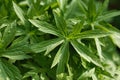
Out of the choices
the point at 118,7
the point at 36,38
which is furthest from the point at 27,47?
the point at 118,7

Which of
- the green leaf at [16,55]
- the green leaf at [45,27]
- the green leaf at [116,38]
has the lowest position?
the green leaf at [116,38]

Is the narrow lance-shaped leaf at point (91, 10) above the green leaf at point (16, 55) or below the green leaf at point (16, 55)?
above

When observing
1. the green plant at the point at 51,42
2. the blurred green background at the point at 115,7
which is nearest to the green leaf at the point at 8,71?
the green plant at the point at 51,42

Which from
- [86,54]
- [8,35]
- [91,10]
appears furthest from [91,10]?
[8,35]

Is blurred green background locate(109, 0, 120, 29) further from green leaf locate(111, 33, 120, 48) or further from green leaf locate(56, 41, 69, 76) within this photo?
green leaf locate(56, 41, 69, 76)

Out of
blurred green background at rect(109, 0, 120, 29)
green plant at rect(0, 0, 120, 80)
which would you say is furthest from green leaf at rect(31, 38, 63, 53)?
blurred green background at rect(109, 0, 120, 29)

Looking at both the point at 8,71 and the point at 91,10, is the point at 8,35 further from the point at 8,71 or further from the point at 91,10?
the point at 91,10

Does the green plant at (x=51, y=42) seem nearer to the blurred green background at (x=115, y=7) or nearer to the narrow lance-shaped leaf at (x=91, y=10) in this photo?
the narrow lance-shaped leaf at (x=91, y=10)
